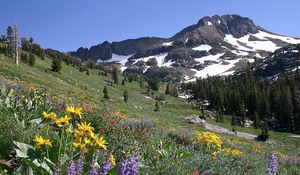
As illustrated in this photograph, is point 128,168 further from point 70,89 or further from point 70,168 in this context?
point 70,89

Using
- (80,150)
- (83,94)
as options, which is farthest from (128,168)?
(83,94)

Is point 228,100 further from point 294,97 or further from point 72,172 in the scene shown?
point 72,172

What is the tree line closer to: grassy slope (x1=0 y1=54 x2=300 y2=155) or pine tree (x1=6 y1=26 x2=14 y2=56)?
grassy slope (x1=0 y1=54 x2=300 y2=155)

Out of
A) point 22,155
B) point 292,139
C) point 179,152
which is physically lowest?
point 292,139

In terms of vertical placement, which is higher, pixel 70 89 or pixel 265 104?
pixel 70 89

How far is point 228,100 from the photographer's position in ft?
405

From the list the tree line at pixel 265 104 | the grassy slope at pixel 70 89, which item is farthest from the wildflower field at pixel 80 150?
the tree line at pixel 265 104

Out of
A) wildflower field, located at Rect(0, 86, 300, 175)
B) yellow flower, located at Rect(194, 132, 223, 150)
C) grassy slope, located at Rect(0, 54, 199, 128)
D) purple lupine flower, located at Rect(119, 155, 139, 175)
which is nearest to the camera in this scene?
purple lupine flower, located at Rect(119, 155, 139, 175)

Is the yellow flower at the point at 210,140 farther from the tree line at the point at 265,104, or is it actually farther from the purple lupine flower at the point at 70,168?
the tree line at the point at 265,104

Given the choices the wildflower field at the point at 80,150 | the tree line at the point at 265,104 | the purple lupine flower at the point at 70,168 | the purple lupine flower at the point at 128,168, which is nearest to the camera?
the purple lupine flower at the point at 70,168

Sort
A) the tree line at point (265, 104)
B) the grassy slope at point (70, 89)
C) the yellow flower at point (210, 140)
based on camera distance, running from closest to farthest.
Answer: the yellow flower at point (210, 140) → the grassy slope at point (70, 89) → the tree line at point (265, 104)

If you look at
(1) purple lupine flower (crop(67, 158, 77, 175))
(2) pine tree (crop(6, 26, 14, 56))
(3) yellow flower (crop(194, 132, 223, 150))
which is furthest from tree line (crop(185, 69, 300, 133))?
(1) purple lupine flower (crop(67, 158, 77, 175))

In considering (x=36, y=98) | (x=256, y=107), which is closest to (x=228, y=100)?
(x=256, y=107)

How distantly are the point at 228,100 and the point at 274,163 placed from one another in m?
120
